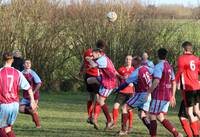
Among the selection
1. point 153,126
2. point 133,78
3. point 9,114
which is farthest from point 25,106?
point 9,114

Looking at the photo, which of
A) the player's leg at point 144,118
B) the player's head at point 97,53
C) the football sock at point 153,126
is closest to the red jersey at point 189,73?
the player's leg at point 144,118

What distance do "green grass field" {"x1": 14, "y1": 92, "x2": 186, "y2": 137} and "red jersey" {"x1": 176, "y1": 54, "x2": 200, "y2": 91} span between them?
Answer: 1.32m

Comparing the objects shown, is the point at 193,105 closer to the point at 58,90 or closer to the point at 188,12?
the point at 58,90

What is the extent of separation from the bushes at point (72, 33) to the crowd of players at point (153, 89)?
12.4m

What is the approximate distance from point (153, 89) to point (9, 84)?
2788 mm

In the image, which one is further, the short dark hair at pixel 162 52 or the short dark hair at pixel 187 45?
the short dark hair at pixel 187 45

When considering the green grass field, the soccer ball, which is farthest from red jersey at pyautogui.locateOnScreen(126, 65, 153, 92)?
the soccer ball

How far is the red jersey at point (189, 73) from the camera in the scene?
13125 mm

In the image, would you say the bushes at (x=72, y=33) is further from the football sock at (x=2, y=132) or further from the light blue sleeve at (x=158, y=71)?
the football sock at (x=2, y=132)

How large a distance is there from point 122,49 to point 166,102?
52.6ft

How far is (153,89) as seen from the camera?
12203 millimetres

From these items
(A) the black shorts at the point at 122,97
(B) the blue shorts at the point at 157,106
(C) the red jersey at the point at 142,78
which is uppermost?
(C) the red jersey at the point at 142,78

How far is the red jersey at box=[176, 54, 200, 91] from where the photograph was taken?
43.1 feet

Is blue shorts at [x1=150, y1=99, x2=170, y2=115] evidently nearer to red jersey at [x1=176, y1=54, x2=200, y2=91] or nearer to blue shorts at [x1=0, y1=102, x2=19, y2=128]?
red jersey at [x1=176, y1=54, x2=200, y2=91]
